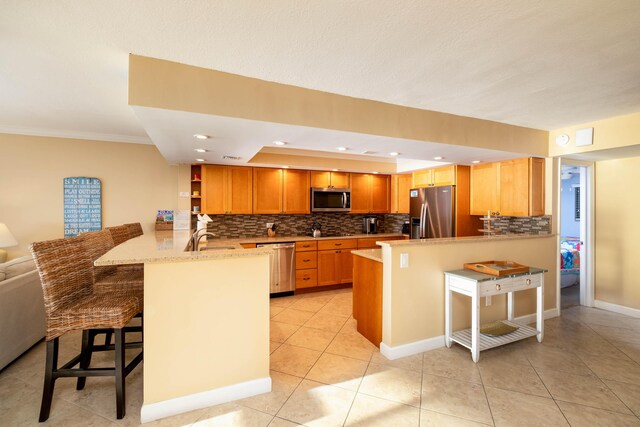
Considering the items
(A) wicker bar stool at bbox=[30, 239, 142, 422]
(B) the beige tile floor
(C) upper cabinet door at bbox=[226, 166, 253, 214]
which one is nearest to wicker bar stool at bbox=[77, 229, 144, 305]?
(A) wicker bar stool at bbox=[30, 239, 142, 422]

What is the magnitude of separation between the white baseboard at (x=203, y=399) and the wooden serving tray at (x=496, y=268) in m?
2.20

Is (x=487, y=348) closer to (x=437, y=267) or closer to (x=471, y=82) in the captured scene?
(x=437, y=267)

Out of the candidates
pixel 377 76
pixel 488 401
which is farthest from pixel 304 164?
pixel 488 401

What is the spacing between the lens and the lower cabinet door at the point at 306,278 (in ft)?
15.2

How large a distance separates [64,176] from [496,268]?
18.7 ft

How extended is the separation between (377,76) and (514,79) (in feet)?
3.56

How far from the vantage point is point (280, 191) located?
16.0 ft

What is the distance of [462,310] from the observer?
9.92ft

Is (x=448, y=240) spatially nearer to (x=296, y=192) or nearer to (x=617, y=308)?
(x=296, y=192)

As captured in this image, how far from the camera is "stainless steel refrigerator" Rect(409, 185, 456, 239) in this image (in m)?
4.41

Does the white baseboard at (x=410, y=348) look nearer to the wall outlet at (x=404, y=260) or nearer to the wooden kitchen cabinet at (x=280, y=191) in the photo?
the wall outlet at (x=404, y=260)

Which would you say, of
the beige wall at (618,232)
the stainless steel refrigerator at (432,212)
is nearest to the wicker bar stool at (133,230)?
the stainless steel refrigerator at (432,212)

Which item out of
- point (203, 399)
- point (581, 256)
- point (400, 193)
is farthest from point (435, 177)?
point (203, 399)

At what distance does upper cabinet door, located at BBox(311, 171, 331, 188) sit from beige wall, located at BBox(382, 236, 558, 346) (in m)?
2.68
